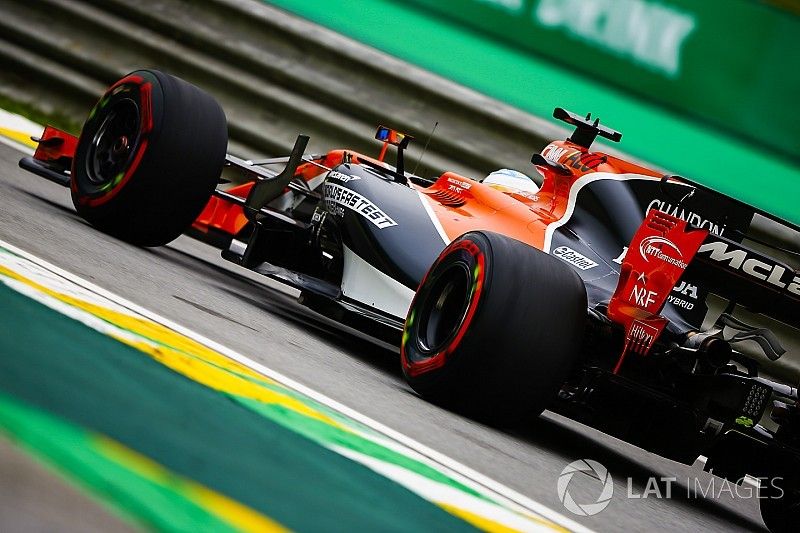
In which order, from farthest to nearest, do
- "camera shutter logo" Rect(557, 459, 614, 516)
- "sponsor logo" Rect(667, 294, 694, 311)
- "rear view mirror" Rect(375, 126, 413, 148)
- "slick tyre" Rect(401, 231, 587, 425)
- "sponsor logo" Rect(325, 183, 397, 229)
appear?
"rear view mirror" Rect(375, 126, 413, 148)
"sponsor logo" Rect(325, 183, 397, 229)
"sponsor logo" Rect(667, 294, 694, 311)
"slick tyre" Rect(401, 231, 587, 425)
"camera shutter logo" Rect(557, 459, 614, 516)

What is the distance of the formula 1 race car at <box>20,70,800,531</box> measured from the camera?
463cm

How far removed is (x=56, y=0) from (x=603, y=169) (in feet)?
18.5

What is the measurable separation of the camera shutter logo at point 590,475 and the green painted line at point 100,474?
1660 millimetres

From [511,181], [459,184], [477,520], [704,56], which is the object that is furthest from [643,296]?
[704,56]

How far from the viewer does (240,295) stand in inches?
255

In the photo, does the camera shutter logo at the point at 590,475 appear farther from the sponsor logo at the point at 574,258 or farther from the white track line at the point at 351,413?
the sponsor logo at the point at 574,258

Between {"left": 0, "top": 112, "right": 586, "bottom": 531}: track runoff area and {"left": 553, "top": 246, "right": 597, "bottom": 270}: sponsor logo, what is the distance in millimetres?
1924

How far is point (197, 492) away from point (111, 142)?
4511mm

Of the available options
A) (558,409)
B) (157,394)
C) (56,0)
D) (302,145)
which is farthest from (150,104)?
(56,0)

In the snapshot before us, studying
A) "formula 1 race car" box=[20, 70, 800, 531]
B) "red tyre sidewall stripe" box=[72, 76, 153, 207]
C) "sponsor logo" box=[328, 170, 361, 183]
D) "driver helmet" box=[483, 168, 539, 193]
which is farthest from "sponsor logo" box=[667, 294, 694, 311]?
"red tyre sidewall stripe" box=[72, 76, 153, 207]

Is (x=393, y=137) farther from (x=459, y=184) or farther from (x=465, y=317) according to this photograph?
(x=465, y=317)

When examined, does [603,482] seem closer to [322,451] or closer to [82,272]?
[322,451]

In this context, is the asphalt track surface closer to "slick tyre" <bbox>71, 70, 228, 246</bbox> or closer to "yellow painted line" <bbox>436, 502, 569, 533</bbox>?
"slick tyre" <bbox>71, 70, 228, 246</bbox>

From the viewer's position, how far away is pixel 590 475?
4633 millimetres
